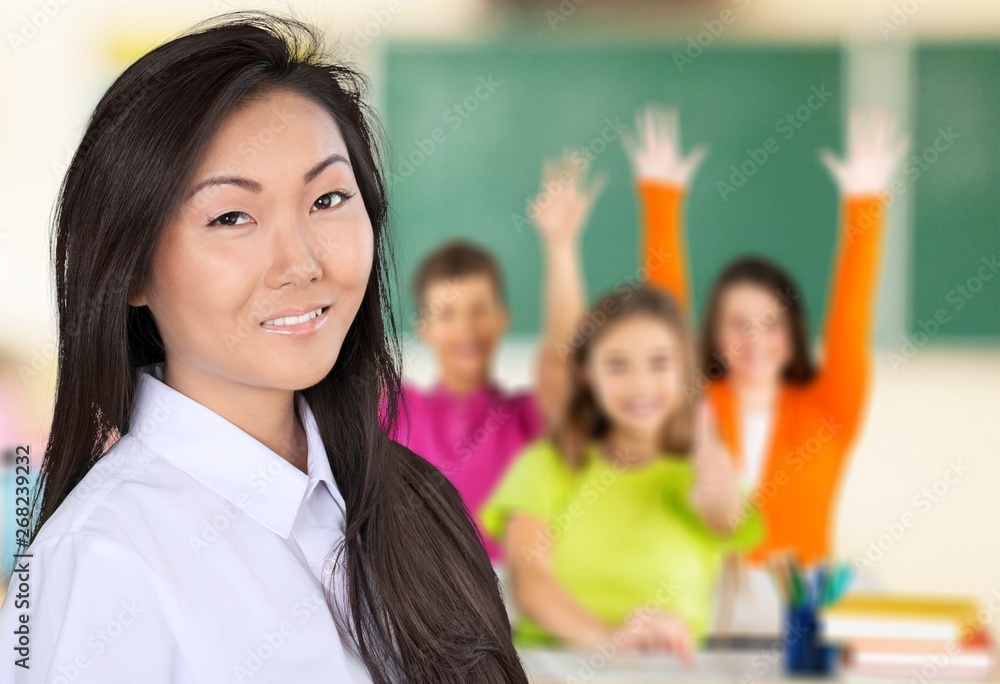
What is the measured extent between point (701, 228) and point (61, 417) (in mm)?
3928

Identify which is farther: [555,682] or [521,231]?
[521,231]

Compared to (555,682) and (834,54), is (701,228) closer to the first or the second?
(834,54)

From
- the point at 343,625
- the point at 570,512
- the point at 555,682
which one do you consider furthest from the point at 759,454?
the point at 343,625

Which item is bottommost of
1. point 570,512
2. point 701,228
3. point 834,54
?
point 570,512

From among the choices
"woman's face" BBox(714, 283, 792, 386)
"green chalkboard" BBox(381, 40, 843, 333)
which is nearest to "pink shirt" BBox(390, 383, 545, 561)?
"woman's face" BBox(714, 283, 792, 386)

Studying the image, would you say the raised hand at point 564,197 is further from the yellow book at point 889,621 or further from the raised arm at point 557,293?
the yellow book at point 889,621

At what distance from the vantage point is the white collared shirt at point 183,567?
846 mm

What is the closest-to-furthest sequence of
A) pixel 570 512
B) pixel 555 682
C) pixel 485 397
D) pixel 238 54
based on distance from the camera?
pixel 238 54, pixel 555 682, pixel 570 512, pixel 485 397

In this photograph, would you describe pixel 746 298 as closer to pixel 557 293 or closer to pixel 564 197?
pixel 557 293

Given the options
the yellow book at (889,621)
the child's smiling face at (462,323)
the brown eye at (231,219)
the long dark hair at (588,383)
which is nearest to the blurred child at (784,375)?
the long dark hair at (588,383)

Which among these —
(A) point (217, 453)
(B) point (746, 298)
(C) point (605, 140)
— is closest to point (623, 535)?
(B) point (746, 298)

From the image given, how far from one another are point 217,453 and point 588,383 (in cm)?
237

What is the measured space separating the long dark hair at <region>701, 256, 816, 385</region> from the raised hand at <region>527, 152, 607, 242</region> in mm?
587

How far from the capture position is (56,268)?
1009 mm
